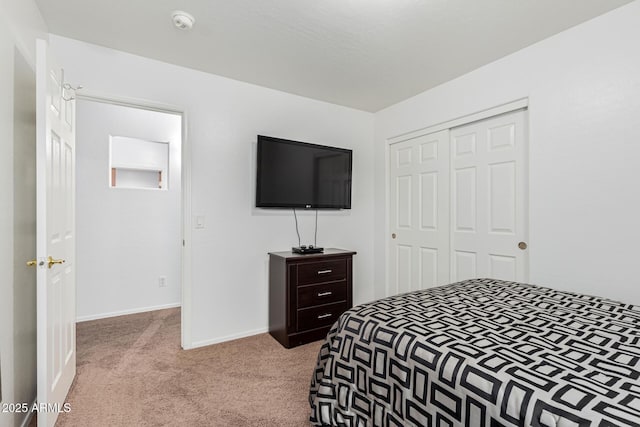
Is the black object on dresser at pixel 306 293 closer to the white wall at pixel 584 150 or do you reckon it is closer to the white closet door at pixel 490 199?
the white closet door at pixel 490 199

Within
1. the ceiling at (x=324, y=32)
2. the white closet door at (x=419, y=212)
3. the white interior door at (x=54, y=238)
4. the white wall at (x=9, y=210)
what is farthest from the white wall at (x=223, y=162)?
the white closet door at (x=419, y=212)

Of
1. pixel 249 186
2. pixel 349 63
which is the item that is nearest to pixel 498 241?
pixel 349 63

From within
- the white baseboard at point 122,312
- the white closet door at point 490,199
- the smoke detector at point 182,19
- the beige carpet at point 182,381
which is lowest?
the beige carpet at point 182,381

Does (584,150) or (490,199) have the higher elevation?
(584,150)

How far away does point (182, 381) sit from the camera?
210 centimetres

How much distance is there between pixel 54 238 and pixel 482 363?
2.09 m

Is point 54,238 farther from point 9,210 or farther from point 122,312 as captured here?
point 122,312

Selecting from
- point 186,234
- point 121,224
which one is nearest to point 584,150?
point 186,234

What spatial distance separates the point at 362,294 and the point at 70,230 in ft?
9.49

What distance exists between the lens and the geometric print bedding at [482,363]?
809 mm

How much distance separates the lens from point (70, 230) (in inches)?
78.4

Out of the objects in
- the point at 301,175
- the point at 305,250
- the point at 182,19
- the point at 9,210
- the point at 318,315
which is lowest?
the point at 318,315

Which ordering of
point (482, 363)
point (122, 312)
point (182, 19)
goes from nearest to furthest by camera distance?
point (482, 363), point (182, 19), point (122, 312)

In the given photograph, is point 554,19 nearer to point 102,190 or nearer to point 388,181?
point 388,181
